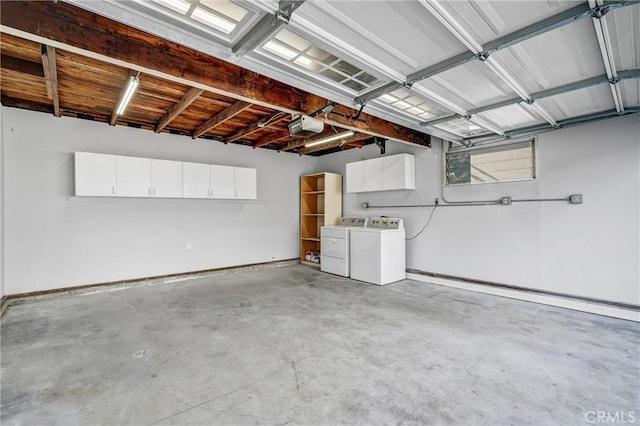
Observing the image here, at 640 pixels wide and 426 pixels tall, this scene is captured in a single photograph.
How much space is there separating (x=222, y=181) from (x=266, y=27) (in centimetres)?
412

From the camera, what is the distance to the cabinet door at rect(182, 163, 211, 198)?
199 inches

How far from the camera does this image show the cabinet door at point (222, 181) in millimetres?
5383

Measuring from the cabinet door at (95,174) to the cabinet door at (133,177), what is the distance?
0.25 feet

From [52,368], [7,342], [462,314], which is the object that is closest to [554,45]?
[462,314]

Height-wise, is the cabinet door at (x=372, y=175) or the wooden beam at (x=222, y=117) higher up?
the wooden beam at (x=222, y=117)

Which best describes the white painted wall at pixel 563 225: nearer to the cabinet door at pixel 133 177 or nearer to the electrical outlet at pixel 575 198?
the electrical outlet at pixel 575 198

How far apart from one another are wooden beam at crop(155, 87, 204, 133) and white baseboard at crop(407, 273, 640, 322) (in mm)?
4518

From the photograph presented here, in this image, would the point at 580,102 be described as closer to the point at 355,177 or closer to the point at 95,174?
the point at 355,177

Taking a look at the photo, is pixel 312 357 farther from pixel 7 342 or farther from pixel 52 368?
pixel 7 342

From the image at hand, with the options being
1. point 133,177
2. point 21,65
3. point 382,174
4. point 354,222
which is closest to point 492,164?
point 382,174

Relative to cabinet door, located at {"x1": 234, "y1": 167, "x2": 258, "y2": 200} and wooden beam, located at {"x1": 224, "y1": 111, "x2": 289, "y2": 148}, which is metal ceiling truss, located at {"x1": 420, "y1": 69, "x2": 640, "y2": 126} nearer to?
wooden beam, located at {"x1": 224, "y1": 111, "x2": 289, "y2": 148}

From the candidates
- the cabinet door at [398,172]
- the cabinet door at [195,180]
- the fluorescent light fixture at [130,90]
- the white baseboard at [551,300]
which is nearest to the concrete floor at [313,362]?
the white baseboard at [551,300]

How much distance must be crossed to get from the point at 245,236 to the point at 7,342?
3.74 meters

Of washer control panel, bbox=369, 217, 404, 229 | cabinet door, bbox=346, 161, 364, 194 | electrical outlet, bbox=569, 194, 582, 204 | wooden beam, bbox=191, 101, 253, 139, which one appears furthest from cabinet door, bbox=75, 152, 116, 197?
electrical outlet, bbox=569, 194, 582, 204
